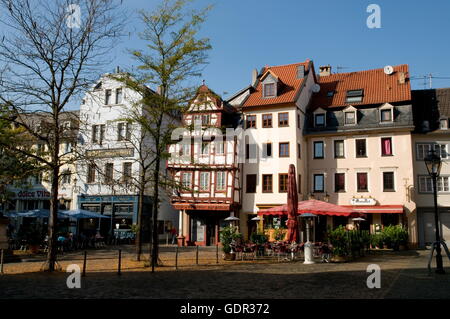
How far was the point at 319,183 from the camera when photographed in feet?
109

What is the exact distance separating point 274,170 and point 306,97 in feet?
23.9

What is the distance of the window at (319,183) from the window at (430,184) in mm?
7223

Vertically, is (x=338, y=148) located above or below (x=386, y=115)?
below

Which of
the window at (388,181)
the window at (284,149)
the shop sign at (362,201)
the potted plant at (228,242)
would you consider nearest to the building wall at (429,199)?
the window at (388,181)

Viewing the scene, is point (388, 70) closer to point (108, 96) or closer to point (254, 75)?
point (254, 75)

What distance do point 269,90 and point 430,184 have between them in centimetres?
1438

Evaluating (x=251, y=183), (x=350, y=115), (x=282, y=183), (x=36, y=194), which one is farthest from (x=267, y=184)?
(x=36, y=194)

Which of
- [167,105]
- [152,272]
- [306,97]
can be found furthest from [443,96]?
[152,272]

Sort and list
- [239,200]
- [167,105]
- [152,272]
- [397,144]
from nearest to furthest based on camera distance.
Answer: [152,272]
[167,105]
[397,144]
[239,200]

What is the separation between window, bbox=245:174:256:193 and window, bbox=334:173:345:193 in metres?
6.29

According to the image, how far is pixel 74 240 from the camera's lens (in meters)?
28.1
